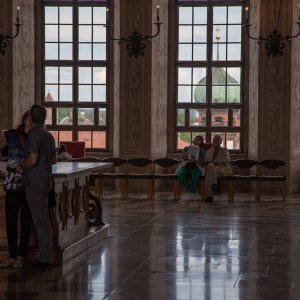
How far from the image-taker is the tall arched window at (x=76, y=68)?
60.6 ft

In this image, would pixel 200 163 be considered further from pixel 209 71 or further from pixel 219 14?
pixel 219 14

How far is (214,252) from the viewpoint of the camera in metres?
9.38

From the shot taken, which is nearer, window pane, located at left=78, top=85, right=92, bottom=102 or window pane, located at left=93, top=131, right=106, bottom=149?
window pane, located at left=93, top=131, right=106, bottom=149

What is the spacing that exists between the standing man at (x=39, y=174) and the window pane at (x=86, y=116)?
1044 centimetres

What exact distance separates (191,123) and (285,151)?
2431 mm

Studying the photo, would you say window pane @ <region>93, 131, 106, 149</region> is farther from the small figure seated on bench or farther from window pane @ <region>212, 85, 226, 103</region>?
the small figure seated on bench

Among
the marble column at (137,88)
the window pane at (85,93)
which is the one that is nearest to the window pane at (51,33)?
the window pane at (85,93)

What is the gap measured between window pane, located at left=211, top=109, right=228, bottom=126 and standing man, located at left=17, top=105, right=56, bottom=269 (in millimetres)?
10508

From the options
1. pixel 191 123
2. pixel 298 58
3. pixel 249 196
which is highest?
pixel 298 58

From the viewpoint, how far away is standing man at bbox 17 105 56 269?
7910 mm

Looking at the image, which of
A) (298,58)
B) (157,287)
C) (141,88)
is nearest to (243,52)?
(298,58)

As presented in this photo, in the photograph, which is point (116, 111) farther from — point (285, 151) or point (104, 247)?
point (104, 247)

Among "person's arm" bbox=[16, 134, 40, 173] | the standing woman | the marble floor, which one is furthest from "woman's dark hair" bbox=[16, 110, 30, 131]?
the marble floor

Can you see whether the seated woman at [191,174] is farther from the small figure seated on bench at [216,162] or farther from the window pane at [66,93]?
the window pane at [66,93]
